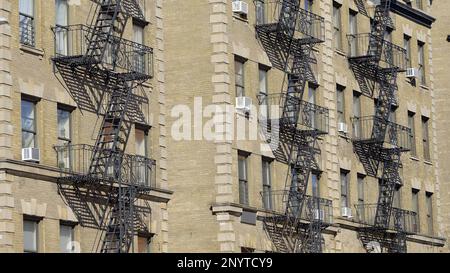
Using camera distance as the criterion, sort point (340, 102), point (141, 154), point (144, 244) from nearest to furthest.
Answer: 1. point (144, 244)
2. point (141, 154)
3. point (340, 102)

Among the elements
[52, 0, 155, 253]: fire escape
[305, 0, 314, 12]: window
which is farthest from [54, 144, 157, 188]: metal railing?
[305, 0, 314, 12]: window

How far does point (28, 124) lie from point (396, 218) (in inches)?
1001

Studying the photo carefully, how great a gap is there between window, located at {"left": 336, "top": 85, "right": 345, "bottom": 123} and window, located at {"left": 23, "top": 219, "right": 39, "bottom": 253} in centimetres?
2169

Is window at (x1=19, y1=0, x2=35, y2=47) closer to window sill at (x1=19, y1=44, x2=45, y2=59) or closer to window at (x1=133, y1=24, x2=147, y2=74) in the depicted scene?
window sill at (x1=19, y1=44, x2=45, y2=59)

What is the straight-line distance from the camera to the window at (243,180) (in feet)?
169

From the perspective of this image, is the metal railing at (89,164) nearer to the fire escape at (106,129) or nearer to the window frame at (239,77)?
the fire escape at (106,129)

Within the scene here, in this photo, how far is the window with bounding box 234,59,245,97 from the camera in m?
52.2

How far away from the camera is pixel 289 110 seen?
54188 millimetres

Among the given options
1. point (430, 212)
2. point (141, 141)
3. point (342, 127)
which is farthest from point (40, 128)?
point (430, 212)

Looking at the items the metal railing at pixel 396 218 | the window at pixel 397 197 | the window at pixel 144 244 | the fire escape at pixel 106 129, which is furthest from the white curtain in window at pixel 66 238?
the window at pixel 397 197

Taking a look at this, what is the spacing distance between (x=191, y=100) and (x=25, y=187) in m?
11.2

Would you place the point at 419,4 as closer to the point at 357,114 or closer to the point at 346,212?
the point at 357,114
